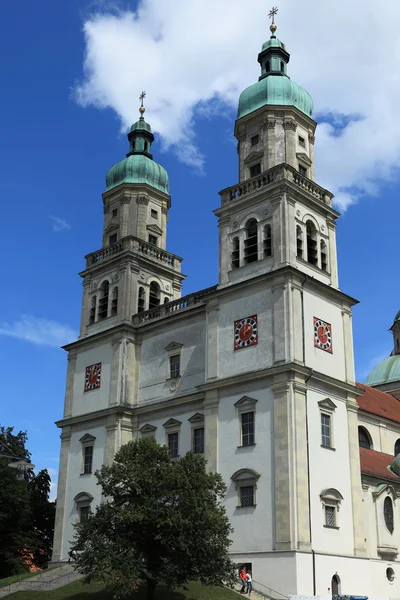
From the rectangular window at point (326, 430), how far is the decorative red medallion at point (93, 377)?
15785mm

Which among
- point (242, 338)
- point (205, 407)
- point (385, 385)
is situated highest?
point (385, 385)

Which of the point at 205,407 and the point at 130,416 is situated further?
the point at 130,416

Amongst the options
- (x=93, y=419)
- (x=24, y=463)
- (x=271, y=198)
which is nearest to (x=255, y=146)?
(x=271, y=198)

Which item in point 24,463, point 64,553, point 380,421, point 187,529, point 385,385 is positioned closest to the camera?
point 24,463

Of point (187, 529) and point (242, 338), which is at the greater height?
point (242, 338)

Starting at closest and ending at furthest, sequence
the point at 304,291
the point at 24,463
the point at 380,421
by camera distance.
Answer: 1. the point at 24,463
2. the point at 304,291
3. the point at 380,421

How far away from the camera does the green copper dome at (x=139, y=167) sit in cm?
5472

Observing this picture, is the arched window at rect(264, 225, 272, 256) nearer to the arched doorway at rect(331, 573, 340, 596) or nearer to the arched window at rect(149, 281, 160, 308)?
the arched window at rect(149, 281, 160, 308)

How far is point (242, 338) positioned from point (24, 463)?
20512mm

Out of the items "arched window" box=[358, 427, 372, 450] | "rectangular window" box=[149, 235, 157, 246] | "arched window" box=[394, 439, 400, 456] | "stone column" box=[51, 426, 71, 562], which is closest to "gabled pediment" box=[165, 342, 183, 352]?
"stone column" box=[51, 426, 71, 562]

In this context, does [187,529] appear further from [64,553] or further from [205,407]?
[64,553]

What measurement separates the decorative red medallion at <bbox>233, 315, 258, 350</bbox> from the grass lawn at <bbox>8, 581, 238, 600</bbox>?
11958 millimetres

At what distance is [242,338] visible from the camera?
131 feet

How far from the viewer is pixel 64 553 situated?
45.4 metres
